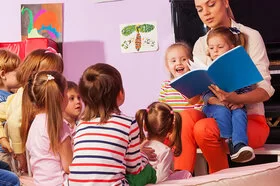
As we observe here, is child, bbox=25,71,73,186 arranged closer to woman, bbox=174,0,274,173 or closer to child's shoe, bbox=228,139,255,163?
woman, bbox=174,0,274,173

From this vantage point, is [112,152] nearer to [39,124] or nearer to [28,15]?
[39,124]

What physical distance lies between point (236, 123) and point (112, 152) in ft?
2.20

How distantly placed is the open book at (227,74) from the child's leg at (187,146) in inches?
5.0

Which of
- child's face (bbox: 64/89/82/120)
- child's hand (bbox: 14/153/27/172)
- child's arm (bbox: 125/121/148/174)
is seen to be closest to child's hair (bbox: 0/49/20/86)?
child's face (bbox: 64/89/82/120)

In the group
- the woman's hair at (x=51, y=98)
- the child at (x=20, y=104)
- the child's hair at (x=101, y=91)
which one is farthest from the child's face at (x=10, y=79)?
the child's hair at (x=101, y=91)

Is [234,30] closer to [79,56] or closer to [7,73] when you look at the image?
[7,73]

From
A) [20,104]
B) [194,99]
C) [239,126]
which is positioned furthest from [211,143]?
[20,104]

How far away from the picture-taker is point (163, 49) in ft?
9.73

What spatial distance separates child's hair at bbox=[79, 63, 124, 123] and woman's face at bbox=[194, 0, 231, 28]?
37.6 inches

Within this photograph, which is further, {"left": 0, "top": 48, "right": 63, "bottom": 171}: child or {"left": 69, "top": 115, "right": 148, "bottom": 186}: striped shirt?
{"left": 0, "top": 48, "right": 63, "bottom": 171}: child

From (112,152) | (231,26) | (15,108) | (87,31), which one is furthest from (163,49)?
(112,152)

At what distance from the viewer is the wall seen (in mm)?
2970

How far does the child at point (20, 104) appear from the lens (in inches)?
82.5

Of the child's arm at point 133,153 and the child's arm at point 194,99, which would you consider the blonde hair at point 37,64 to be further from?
the child's arm at point 133,153
